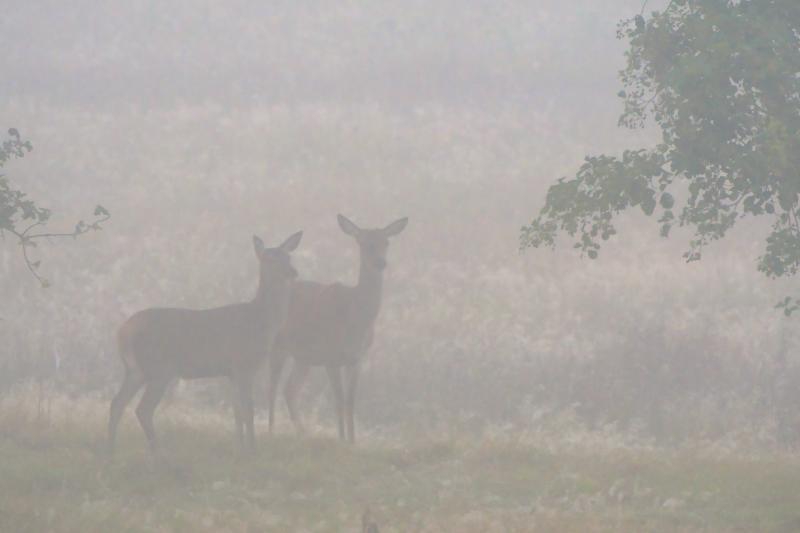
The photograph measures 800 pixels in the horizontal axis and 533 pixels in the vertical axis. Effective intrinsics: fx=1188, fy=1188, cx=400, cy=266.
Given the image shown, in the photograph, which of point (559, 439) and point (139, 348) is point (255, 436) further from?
point (559, 439)

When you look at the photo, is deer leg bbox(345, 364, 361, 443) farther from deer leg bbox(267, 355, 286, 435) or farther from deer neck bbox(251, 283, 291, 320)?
deer neck bbox(251, 283, 291, 320)

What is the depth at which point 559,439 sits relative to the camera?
42.4 feet

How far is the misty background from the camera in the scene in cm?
1565

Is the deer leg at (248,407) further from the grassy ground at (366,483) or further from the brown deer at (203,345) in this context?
the grassy ground at (366,483)

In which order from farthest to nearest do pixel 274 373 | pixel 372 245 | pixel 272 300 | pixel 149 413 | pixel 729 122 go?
pixel 274 373, pixel 372 245, pixel 272 300, pixel 149 413, pixel 729 122

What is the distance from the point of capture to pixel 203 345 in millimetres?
11711

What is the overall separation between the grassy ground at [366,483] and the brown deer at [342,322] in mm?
743

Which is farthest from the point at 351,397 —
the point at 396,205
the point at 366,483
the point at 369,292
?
the point at 396,205

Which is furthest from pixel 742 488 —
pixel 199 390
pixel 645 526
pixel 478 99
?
pixel 478 99

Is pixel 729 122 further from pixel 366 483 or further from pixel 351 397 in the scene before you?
pixel 351 397

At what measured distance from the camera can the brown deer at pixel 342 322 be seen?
12.8 meters

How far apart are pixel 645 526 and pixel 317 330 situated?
17.7 ft

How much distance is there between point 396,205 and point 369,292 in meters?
12.3

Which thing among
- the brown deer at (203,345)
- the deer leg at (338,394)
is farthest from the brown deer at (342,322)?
the brown deer at (203,345)
